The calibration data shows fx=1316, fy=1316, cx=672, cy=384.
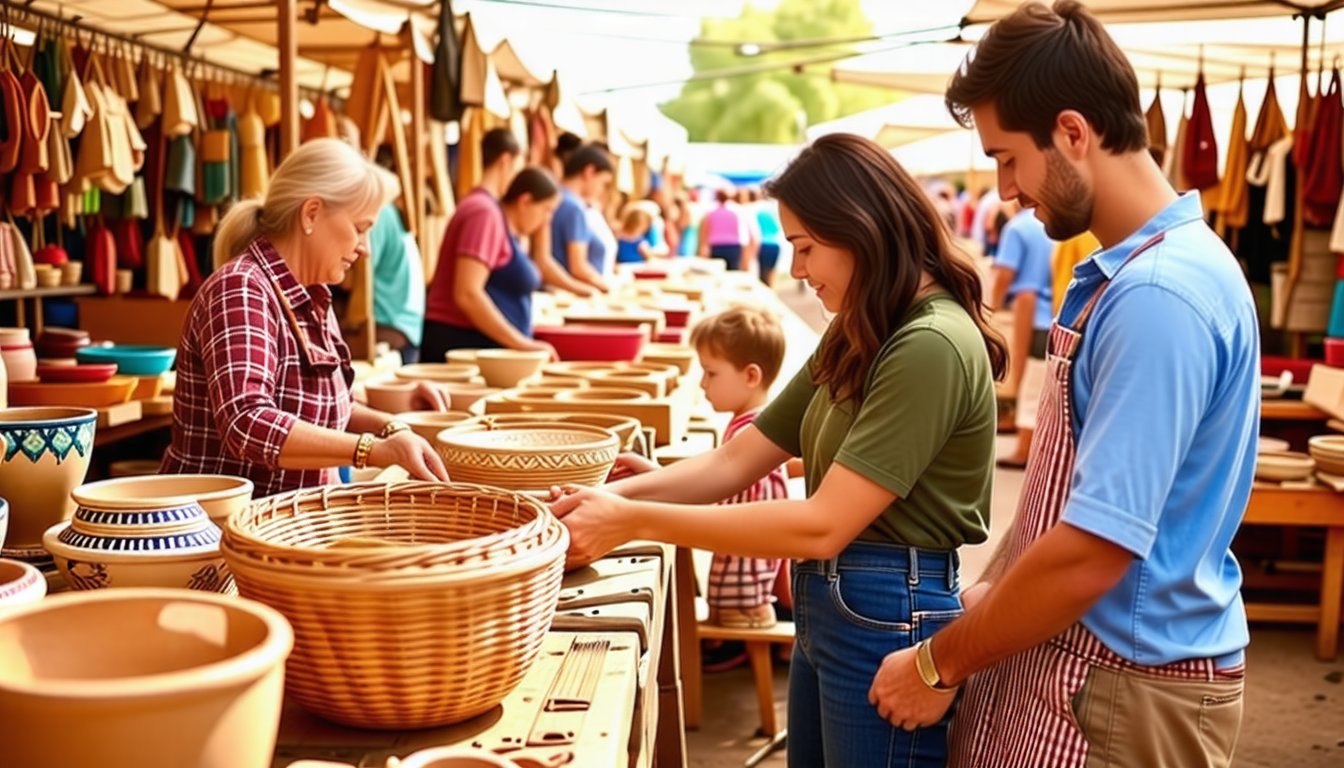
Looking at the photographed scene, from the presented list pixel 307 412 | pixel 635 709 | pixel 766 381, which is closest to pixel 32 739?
pixel 635 709

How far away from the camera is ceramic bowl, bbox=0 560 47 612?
126 centimetres

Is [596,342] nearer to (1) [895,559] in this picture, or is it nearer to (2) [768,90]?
(1) [895,559]

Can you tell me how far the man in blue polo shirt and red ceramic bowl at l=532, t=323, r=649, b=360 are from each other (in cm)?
263

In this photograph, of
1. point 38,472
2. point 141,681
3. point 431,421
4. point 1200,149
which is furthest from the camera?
point 1200,149

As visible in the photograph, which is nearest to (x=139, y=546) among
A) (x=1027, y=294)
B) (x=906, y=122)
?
(x=1027, y=294)

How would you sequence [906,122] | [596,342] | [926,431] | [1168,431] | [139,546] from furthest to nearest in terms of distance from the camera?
[906,122] < [596,342] < [926,431] < [139,546] < [1168,431]

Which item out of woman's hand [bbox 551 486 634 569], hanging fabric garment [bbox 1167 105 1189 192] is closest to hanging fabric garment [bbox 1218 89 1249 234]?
hanging fabric garment [bbox 1167 105 1189 192]

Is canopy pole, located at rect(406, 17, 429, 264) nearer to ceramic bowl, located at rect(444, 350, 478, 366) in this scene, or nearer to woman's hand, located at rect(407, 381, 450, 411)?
ceramic bowl, located at rect(444, 350, 478, 366)

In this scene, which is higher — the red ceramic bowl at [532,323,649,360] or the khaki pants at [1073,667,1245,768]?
the red ceramic bowl at [532,323,649,360]

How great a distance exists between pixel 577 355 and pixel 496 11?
2819mm

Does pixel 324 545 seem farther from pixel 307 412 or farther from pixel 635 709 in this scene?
pixel 307 412

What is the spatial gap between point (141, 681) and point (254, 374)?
1.42 metres

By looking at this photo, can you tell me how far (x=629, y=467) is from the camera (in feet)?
8.00

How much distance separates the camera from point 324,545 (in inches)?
62.2
